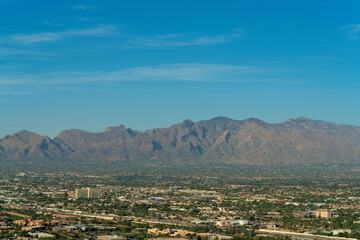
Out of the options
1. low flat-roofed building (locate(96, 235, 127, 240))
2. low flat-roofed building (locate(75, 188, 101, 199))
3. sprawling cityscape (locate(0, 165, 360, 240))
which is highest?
low flat-roofed building (locate(75, 188, 101, 199))

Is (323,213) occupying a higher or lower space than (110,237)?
higher

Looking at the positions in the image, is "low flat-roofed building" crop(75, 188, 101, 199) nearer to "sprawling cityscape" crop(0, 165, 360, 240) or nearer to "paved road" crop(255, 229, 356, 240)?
"sprawling cityscape" crop(0, 165, 360, 240)

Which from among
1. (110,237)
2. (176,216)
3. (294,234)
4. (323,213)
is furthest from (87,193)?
(294,234)

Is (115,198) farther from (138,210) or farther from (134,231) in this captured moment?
(134,231)

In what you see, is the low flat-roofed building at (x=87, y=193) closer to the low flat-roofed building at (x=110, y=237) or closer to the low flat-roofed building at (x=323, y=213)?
the low flat-roofed building at (x=323, y=213)

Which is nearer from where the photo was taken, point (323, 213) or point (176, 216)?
point (176, 216)

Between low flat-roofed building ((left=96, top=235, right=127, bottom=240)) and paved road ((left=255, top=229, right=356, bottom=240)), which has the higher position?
low flat-roofed building ((left=96, top=235, right=127, bottom=240))

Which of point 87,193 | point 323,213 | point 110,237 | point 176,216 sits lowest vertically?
point 110,237

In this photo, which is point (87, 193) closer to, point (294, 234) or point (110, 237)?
point (110, 237)

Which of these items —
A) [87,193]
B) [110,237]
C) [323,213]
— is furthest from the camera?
[87,193]

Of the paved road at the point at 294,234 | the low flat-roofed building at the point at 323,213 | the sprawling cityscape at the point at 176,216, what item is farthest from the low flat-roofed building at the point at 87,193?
the paved road at the point at 294,234

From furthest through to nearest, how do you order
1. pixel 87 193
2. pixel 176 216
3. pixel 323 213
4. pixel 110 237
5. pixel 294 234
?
pixel 87 193, pixel 323 213, pixel 176 216, pixel 294 234, pixel 110 237

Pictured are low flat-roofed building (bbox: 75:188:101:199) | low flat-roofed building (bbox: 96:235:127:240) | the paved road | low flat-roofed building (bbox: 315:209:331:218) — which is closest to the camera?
low flat-roofed building (bbox: 96:235:127:240)

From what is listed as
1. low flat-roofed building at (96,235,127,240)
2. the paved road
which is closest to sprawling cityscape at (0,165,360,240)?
the paved road
